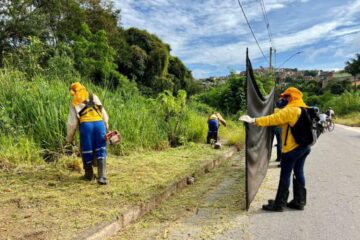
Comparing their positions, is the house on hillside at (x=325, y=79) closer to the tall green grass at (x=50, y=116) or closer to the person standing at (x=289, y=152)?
the tall green grass at (x=50, y=116)

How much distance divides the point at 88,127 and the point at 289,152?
10.6ft

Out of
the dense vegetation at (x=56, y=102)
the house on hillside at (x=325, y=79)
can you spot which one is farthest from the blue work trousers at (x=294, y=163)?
the house on hillside at (x=325, y=79)

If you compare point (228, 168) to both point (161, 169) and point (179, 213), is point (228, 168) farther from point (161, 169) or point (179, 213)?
point (179, 213)

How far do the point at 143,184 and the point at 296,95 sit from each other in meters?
2.87

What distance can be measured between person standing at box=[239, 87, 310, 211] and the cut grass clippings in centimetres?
191

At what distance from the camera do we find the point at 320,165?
983 centimetres

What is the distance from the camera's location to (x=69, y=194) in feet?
19.1

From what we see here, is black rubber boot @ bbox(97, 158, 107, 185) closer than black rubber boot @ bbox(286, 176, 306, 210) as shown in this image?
No

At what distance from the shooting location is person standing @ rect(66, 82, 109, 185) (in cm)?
645

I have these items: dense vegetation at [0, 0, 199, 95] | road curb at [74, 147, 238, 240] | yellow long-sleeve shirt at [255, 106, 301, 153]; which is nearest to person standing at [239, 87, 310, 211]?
yellow long-sleeve shirt at [255, 106, 301, 153]

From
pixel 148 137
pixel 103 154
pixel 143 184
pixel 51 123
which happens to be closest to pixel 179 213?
pixel 143 184

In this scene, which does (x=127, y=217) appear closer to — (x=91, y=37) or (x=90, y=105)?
(x=90, y=105)

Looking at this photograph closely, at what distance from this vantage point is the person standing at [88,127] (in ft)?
Answer: 21.1

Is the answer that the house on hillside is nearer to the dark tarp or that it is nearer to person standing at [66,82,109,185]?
the dark tarp
